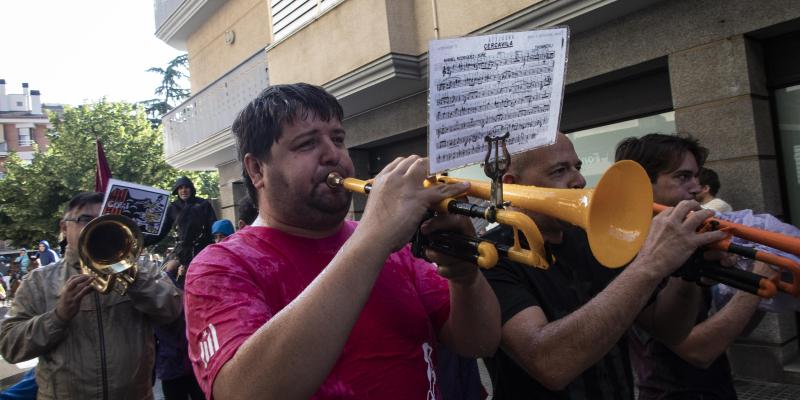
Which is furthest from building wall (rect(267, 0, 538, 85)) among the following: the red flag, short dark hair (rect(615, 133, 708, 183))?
the red flag

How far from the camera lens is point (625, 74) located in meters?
5.88

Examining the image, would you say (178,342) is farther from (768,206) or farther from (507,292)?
(768,206)

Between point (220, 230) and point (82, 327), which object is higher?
point (220, 230)

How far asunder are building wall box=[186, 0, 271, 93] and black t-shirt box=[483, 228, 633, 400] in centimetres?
968

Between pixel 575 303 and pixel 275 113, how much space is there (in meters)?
1.26

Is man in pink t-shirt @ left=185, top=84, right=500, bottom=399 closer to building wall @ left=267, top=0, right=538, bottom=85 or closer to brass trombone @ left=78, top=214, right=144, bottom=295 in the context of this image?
brass trombone @ left=78, top=214, right=144, bottom=295

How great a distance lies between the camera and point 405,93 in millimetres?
8109

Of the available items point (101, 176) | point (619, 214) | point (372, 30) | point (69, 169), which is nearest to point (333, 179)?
point (619, 214)

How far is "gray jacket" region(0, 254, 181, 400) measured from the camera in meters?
3.02

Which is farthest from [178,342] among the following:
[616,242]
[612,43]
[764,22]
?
[764,22]

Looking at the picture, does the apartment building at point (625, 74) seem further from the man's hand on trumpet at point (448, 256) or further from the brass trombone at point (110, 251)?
the brass trombone at point (110, 251)

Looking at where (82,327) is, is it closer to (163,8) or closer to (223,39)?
(223,39)

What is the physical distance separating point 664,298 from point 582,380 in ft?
1.82

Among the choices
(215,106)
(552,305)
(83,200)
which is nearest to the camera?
(552,305)
